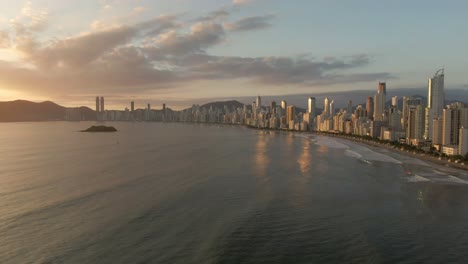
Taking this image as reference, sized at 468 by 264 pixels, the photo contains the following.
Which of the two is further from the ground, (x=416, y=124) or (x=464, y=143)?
(x=416, y=124)

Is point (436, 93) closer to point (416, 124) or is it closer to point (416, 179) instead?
point (416, 124)

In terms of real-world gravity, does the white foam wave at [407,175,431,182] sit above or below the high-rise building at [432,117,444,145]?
below

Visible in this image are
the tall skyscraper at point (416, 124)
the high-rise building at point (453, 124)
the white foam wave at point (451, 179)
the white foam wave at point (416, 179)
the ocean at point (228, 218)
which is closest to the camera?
the ocean at point (228, 218)

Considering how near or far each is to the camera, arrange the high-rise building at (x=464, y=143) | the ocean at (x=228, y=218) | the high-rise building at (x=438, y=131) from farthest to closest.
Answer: the high-rise building at (x=438, y=131) → the high-rise building at (x=464, y=143) → the ocean at (x=228, y=218)

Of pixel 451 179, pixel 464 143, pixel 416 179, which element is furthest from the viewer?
pixel 464 143

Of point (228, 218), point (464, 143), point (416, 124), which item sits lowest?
point (228, 218)

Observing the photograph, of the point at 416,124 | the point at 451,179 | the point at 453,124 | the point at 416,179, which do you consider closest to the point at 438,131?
the point at 453,124

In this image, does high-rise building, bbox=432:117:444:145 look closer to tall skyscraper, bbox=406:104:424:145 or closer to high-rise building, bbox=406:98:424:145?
high-rise building, bbox=406:98:424:145

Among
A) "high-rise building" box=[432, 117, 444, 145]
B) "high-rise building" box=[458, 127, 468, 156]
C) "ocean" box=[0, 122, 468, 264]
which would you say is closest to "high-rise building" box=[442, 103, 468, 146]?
"high-rise building" box=[432, 117, 444, 145]

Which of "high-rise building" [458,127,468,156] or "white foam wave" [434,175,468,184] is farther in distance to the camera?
"high-rise building" [458,127,468,156]

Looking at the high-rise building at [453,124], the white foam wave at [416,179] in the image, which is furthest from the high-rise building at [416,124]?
the white foam wave at [416,179]

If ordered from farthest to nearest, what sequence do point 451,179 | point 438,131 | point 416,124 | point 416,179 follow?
point 416,124 < point 438,131 < point 451,179 < point 416,179

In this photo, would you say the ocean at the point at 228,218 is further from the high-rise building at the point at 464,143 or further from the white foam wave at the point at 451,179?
the high-rise building at the point at 464,143
